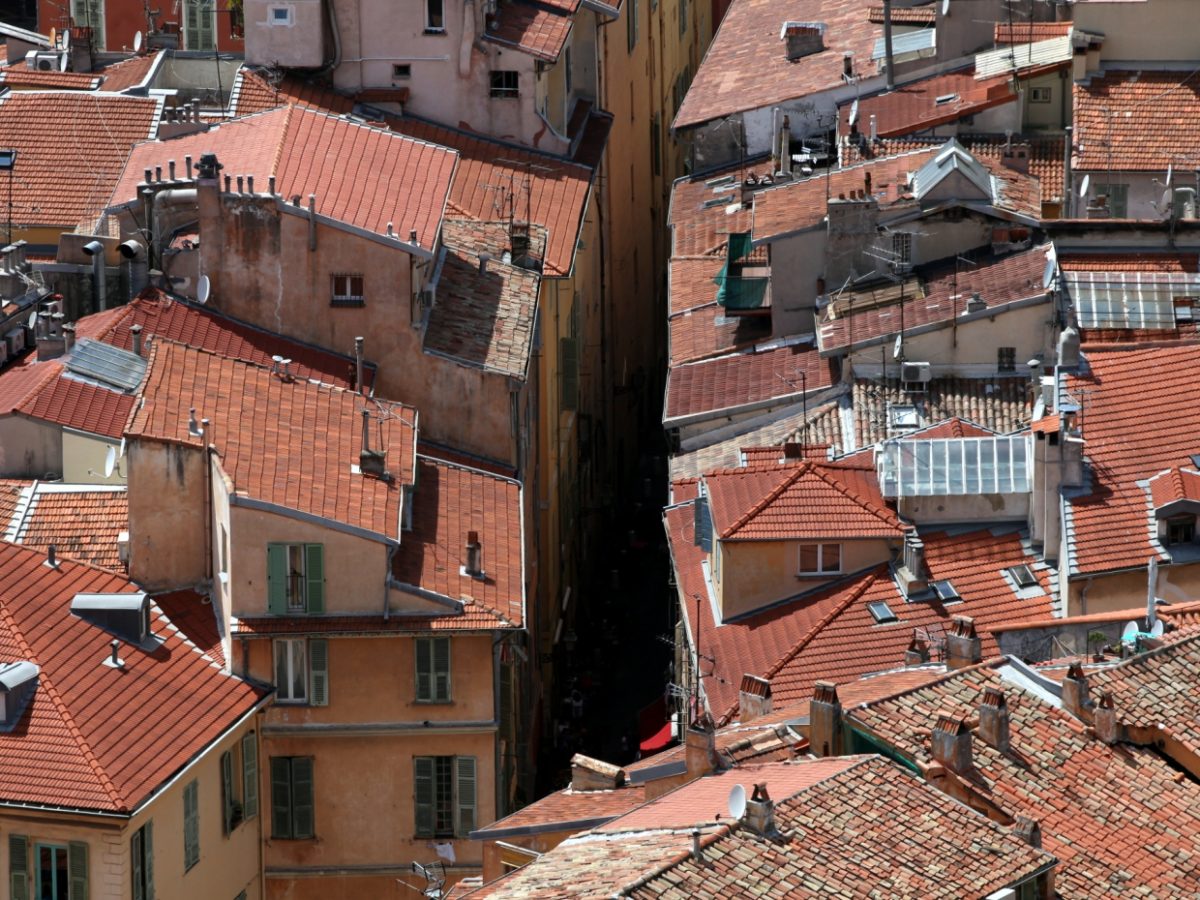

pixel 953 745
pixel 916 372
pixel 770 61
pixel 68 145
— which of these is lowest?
pixel 953 745

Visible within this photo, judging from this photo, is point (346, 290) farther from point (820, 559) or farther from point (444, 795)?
point (444, 795)

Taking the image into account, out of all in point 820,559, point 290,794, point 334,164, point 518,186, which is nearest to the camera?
point 290,794

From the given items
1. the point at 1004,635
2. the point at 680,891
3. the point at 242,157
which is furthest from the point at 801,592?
the point at 680,891

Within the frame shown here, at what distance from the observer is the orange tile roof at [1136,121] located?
88.4 meters

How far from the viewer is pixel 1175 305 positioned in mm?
81750

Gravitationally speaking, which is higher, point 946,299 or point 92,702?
point 946,299

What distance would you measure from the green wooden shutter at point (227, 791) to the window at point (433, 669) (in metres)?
4.23

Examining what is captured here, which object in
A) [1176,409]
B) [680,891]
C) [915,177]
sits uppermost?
[915,177]

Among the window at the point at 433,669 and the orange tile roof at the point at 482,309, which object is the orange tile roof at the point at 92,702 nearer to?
the window at the point at 433,669

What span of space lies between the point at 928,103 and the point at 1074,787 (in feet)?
134

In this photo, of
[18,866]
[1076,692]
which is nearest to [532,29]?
[18,866]

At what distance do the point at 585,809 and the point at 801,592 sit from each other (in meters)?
15.2

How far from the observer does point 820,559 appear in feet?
238

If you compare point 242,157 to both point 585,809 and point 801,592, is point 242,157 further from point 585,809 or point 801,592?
point 585,809
